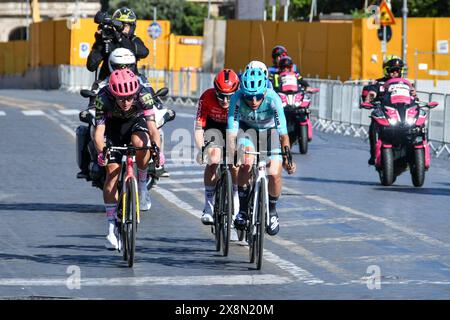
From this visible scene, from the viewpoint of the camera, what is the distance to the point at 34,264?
41.1 ft

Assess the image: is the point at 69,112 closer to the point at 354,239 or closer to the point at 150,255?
the point at 354,239

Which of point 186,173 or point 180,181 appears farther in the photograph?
point 186,173

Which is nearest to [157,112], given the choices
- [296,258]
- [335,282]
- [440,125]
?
[296,258]

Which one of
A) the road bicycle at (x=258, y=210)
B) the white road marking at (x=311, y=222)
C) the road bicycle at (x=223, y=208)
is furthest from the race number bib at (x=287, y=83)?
the road bicycle at (x=258, y=210)

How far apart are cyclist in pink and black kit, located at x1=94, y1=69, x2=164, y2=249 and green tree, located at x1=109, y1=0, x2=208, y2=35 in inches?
3458

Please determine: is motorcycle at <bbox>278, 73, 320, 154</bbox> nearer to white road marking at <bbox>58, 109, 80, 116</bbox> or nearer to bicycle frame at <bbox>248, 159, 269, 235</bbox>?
bicycle frame at <bbox>248, 159, 269, 235</bbox>

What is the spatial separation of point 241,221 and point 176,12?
92.5 metres

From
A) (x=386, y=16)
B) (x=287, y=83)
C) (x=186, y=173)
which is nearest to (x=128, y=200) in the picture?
(x=186, y=173)

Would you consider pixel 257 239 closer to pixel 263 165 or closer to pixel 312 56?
pixel 263 165

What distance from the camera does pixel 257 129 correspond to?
13.4 meters

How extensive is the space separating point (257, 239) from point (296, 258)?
922mm

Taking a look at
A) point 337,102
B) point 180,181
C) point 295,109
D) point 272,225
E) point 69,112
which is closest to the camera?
point 272,225

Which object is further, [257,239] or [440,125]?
[440,125]

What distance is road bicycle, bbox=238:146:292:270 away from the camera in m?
12.1
